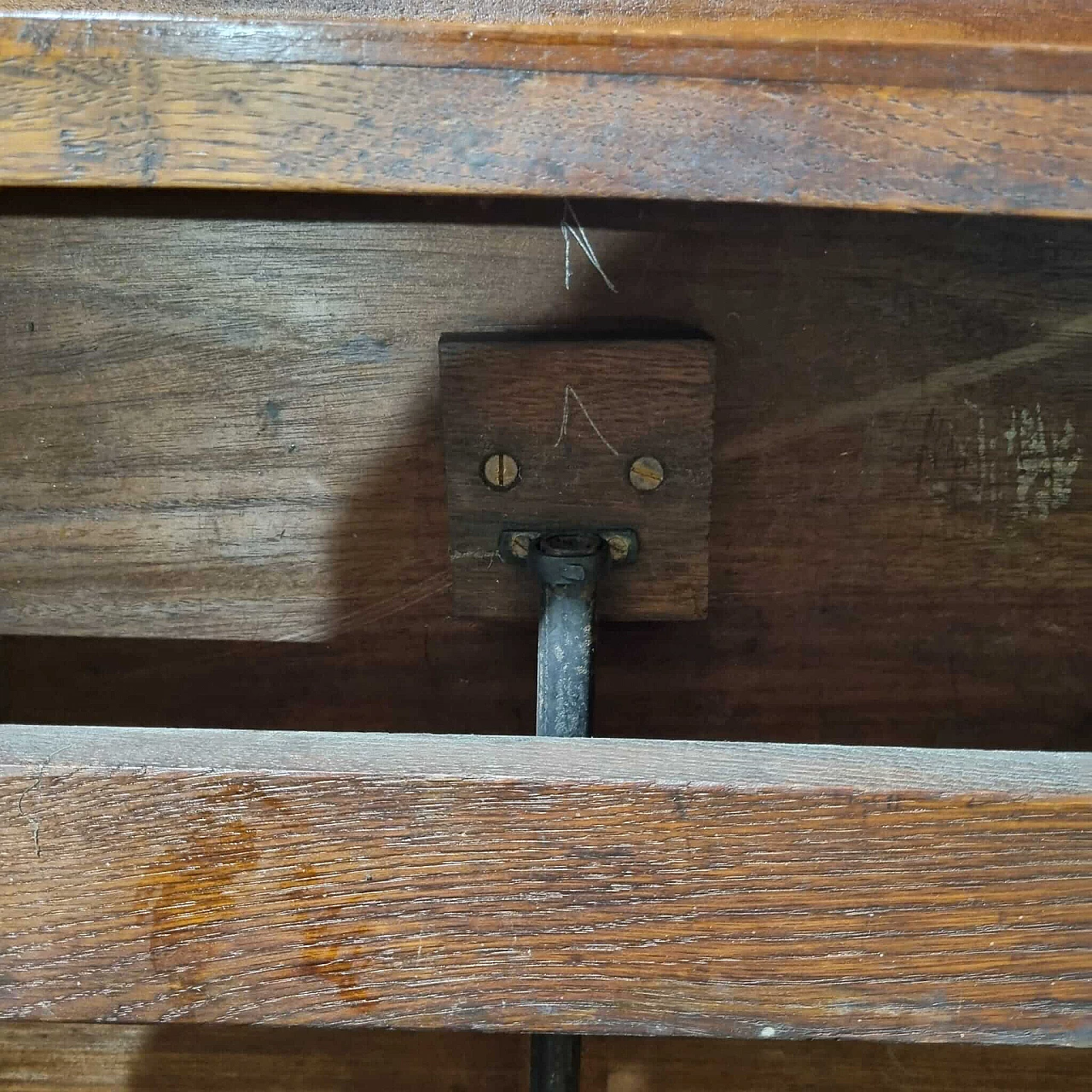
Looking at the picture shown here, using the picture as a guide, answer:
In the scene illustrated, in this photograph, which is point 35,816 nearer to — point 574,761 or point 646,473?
point 574,761

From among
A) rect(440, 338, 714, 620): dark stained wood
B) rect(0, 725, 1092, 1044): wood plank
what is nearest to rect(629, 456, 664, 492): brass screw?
rect(440, 338, 714, 620): dark stained wood

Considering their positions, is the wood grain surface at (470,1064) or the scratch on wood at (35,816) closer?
the scratch on wood at (35,816)

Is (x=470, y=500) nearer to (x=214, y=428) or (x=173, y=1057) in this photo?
(x=214, y=428)

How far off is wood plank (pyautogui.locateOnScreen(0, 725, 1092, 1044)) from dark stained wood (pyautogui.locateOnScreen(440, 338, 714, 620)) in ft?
0.76

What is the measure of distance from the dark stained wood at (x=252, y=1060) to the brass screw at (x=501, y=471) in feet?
1.77

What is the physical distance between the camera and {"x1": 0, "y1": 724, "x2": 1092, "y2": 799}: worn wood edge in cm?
46

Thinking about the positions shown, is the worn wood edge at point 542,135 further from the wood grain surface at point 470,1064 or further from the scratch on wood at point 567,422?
the wood grain surface at point 470,1064

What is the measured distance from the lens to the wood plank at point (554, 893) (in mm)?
457

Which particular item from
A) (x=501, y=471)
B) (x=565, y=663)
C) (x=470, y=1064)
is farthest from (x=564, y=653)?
(x=470, y=1064)

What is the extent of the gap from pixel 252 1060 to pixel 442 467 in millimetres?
610

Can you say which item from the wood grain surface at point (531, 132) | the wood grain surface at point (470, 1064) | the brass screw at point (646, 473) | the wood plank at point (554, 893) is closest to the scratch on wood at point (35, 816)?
the wood plank at point (554, 893)

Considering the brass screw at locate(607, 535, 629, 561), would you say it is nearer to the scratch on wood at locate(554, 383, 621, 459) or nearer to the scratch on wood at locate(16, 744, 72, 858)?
the scratch on wood at locate(554, 383, 621, 459)

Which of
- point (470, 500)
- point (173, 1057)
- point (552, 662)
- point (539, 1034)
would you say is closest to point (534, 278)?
point (470, 500)

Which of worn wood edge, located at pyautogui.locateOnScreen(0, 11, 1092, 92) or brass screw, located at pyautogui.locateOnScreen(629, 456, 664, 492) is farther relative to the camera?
brass screw, located at pyautogui.locateOnScreen(629, 456, 664, 492)
